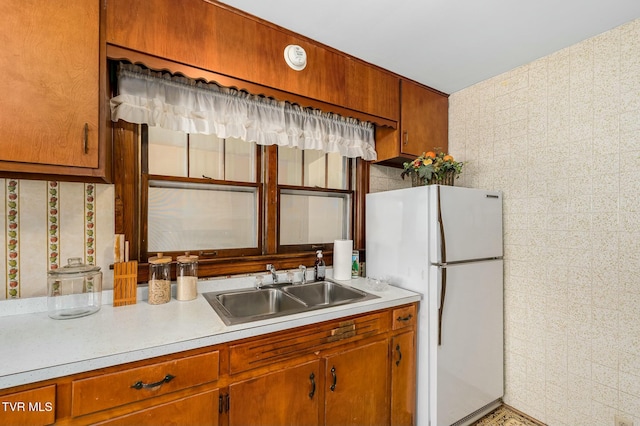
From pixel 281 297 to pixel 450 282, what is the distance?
3.51 ft

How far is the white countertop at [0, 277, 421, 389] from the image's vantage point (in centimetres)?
95

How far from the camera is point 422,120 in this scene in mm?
2432

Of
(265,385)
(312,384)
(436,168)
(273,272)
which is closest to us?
(265,385)

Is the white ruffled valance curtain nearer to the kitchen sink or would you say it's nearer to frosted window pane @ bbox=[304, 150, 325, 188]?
frosted window pane @ bbox=[304, 150, 325, 188]

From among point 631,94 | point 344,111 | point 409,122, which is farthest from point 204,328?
point 631,94

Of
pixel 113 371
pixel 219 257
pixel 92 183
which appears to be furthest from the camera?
pixel 219 257

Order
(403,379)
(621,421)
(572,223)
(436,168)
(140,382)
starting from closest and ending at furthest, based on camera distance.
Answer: (140,382)
(621,421)
(403,379)
(572,223)
(436,168)

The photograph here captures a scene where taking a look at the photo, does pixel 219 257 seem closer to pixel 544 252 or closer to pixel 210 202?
pixel 210 202

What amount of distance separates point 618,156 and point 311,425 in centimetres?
224

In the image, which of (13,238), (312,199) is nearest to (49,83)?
(13,238)

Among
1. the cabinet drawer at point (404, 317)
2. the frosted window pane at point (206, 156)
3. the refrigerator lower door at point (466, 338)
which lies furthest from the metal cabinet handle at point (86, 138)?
the refrigerator lower door at point (466, 338)

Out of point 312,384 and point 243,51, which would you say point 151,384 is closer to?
point 312,384

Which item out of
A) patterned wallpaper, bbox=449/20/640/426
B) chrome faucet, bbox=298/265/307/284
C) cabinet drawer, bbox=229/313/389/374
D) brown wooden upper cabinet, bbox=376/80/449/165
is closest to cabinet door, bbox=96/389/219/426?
cabinet drawer, bbox=229/313/389/374

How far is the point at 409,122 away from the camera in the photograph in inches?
92.4
